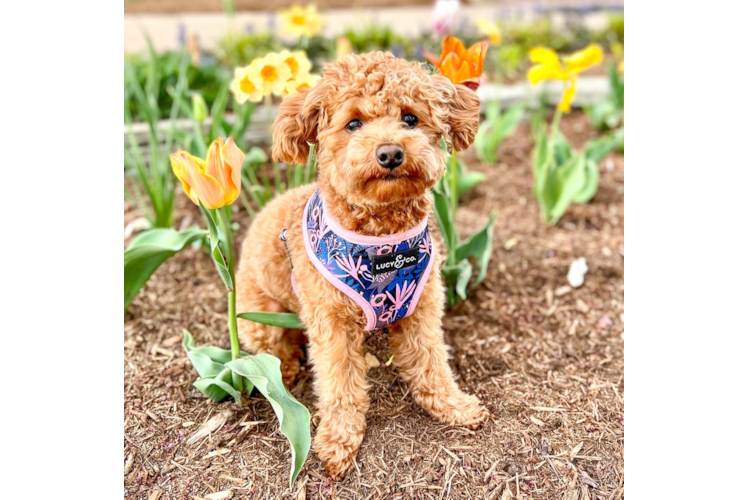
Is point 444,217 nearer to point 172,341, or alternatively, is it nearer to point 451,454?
point 451,454

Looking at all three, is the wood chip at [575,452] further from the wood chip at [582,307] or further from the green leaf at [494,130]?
the green leaf at [494,130]

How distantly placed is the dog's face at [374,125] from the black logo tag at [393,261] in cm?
26

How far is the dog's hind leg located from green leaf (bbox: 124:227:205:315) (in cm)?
33

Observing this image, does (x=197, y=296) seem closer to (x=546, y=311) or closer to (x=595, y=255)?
(x=546, y=311)

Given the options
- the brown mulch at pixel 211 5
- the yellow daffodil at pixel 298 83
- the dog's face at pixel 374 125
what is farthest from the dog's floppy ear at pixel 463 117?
the brown mulch at pixel 211 5

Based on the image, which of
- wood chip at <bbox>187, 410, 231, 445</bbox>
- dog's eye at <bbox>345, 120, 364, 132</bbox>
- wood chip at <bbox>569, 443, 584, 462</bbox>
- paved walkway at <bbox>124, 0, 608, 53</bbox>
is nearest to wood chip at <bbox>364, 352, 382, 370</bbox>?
wood chip at <bbox>187, 410, 231, 445</bbox>

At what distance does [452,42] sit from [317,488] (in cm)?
186

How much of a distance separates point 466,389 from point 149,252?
1.58 metres

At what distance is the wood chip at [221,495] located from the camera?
7.63 ft

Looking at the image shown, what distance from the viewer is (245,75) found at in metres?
2.69

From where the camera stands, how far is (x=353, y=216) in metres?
2.23
